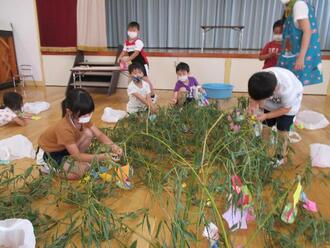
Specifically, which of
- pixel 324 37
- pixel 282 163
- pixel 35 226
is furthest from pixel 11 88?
pixel 324 37

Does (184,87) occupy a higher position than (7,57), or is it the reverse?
(7,57)

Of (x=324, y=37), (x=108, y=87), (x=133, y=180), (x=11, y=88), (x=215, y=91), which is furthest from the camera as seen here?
(x=324, y=37)

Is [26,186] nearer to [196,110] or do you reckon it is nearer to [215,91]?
[196,110]

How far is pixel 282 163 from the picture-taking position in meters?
1.76

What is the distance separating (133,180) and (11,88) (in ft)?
12.3

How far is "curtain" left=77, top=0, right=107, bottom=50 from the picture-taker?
4.46 metres

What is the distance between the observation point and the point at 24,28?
4.54 m

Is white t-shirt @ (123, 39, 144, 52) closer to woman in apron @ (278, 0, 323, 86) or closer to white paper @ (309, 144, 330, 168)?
woman in apron @ (278, 0, 323, 86)

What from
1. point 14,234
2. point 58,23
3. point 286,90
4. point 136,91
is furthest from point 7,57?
point 286,90

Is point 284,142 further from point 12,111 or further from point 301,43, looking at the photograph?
point 12,111

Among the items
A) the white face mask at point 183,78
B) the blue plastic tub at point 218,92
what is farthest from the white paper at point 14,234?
the blue plastic tub at point 218,92

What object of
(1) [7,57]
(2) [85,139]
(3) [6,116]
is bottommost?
(3) [6,116]

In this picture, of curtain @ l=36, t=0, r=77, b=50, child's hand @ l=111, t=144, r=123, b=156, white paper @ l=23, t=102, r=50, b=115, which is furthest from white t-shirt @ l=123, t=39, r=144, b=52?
child's hand @ l=111, t=144, r=123, b=156

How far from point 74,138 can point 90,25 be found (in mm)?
3512
